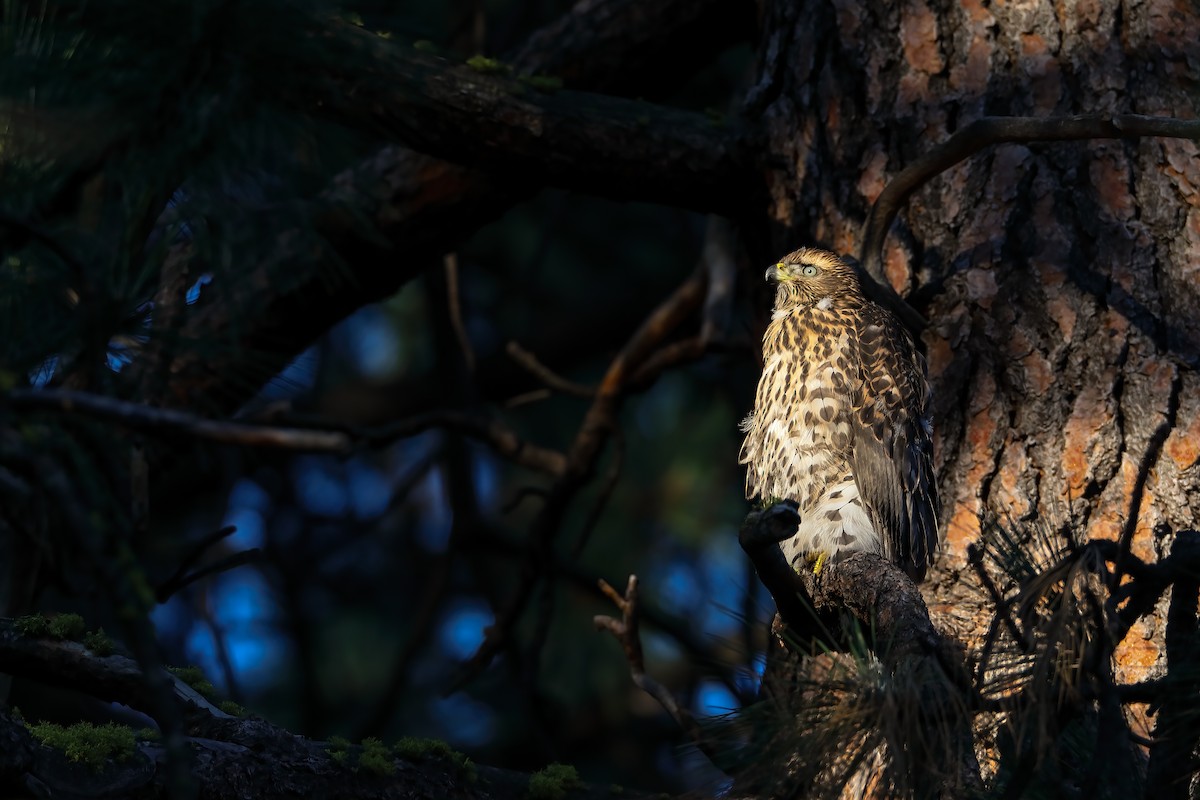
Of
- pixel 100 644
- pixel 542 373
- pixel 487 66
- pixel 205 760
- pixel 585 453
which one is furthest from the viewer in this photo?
pixel 542 373

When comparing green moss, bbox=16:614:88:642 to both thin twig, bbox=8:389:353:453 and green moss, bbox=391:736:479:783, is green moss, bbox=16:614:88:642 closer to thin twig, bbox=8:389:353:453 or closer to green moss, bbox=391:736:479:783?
green moss, bbox=391:736:479:783

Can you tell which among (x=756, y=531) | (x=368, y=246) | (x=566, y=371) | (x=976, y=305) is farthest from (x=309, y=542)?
(x=756, y=531)

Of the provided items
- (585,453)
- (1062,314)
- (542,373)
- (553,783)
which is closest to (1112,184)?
(1062,314)

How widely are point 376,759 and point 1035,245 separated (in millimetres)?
1923

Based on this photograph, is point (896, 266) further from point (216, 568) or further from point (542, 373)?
point (216, 568)

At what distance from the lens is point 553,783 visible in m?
2.72

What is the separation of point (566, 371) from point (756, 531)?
14.7 feet

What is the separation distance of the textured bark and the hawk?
0.17 m

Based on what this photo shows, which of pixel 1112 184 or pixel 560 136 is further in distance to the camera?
pixel 560 136

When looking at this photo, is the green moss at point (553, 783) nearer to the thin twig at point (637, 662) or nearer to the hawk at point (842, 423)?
the thin twig at point (637, 662)

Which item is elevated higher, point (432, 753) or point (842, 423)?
point (842, 423)

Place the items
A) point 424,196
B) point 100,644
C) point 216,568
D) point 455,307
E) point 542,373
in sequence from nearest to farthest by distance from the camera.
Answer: point 100,644, point 216,568, point 424,196, point 542,373, point 455,307

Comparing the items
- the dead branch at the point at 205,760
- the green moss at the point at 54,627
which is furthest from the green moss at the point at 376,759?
the green moss at the point at 54,627

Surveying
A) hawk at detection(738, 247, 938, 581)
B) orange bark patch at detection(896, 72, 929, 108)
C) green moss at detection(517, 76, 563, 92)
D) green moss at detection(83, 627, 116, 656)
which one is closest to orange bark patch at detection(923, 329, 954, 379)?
hawk at detection(738, 247, 938, 581)
